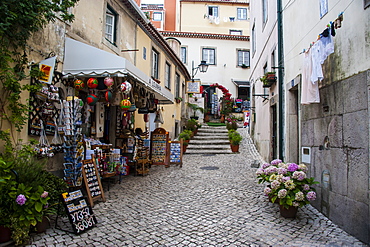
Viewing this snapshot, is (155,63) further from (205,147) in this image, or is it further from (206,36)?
(206,36)

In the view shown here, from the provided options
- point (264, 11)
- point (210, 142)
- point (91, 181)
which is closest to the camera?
point (91, 181)

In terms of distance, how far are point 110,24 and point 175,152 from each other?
4841mm

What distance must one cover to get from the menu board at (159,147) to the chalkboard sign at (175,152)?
1.02 ft

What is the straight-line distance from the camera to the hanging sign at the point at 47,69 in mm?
4934

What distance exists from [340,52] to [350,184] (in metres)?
2.12

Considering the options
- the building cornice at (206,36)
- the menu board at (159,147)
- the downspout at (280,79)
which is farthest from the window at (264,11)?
the building cornice at (206,36)

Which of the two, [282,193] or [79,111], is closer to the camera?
[282,193]

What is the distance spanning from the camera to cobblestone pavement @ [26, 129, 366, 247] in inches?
146

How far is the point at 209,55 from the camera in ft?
75.6

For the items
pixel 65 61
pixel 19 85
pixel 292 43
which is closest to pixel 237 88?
pixel 292 43

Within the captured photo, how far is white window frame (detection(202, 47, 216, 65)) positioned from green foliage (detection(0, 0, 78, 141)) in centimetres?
1920

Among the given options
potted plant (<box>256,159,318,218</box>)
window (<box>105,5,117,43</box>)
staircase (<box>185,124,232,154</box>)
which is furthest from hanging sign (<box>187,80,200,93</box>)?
potted plant (<box>256,159,318,218</box>)

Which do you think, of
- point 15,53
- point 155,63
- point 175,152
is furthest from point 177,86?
point 15,53

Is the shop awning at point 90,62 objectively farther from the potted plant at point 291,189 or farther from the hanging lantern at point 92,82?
the potted plant at point 291,189
